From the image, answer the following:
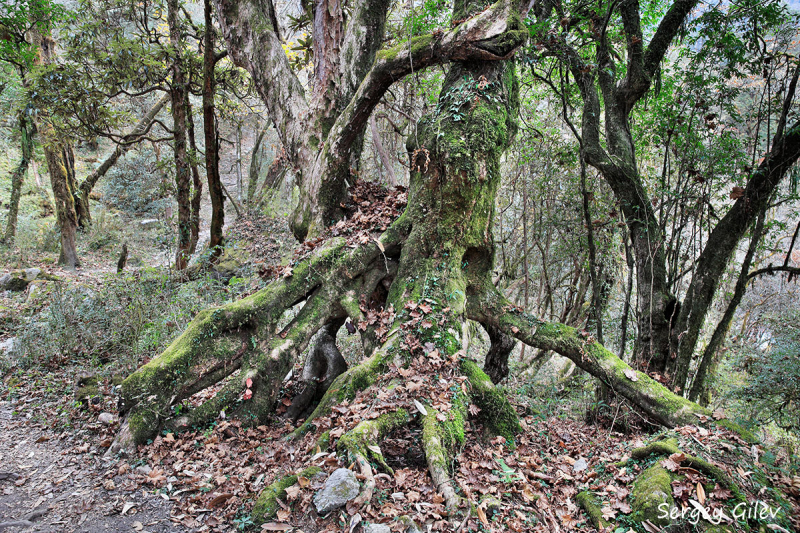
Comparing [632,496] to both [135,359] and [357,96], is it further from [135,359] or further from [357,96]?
[135,359]

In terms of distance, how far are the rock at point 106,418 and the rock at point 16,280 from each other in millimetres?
7696

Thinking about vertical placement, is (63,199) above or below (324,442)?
above

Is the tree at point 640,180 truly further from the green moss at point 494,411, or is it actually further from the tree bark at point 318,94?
the green moss at point 494,411

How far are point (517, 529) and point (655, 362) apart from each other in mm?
4068

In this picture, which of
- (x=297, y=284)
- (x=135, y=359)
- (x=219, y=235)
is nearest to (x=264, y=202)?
(x=219, y=235)

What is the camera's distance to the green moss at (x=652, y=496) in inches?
111

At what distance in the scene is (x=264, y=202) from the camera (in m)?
16.0

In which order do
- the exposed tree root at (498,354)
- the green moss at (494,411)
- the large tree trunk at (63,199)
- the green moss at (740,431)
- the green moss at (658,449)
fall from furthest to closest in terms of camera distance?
1. the large tree trunk at (63,199)
2. the exposed tree root at (498,354)
3. the green moss at (494,411)
4. the green moss at (740,431)
5. the green moss at (658,449)

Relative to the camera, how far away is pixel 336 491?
9.10 ft

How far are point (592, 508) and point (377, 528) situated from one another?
163 centimetres

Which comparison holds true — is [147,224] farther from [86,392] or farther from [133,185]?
[86,392]

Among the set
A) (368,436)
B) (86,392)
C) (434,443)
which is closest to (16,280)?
(86,392)

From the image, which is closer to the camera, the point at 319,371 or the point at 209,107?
the point at 319,371

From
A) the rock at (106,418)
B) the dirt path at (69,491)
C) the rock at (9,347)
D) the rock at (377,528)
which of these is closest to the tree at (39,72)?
the rock at (9,347)
